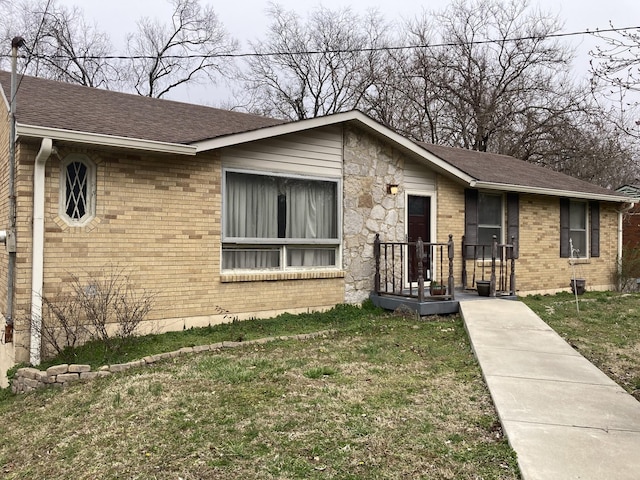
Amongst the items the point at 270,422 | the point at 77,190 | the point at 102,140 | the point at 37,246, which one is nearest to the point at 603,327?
the point at 270,422

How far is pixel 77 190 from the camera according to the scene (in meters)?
6.44

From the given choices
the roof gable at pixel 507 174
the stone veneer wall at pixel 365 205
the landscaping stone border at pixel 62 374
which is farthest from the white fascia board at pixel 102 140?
the roof gable at pixel 507 174

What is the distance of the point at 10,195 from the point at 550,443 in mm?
6264

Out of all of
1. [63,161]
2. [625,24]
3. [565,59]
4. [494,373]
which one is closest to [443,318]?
[494,373]

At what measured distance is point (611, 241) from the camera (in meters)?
13.4

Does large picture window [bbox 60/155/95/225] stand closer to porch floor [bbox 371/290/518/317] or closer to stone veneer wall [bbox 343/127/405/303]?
stone veneer wall [bbox 343/127/405/303]

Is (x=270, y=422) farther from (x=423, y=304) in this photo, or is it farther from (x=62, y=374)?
(x=423, y=304)

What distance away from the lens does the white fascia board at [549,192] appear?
1030 centimetres

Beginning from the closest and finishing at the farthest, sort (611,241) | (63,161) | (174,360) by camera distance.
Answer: (174,360)
(63,161)
(611,241)

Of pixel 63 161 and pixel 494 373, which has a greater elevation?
pixel 63 161

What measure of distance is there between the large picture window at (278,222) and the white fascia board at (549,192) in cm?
346

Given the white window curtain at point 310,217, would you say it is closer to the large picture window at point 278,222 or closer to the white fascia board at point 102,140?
the large picture window at point 278,222

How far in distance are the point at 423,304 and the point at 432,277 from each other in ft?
7.03

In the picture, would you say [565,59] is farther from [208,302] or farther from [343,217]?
[208,302]
